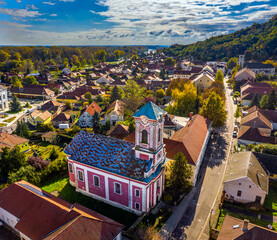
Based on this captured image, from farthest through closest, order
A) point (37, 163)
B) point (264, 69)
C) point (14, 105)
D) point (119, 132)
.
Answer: point (264, 69), point (14, 105), point (119, 132), point (37, 163)

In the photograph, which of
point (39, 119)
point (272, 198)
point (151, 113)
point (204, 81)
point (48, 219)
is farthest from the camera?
point (204, 81)

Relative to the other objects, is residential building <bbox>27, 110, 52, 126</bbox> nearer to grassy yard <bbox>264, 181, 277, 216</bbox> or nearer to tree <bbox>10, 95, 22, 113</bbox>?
tree <bbox>10, 95, 22, 113</bbox>

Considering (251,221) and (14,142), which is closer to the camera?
(251,221)

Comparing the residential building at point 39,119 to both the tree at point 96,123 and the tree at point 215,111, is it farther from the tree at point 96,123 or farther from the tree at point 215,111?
the tree at point 215,111

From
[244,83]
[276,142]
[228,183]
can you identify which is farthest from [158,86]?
[228,183]

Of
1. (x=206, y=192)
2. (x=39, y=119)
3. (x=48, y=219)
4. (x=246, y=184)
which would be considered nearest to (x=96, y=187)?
(x=48, y=219)

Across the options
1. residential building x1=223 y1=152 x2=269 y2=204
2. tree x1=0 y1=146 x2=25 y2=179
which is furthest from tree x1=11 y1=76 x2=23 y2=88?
residential building x1=223 y1=152 x2=269 y2=204

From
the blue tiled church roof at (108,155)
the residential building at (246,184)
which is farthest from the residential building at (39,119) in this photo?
the residential building at (246,184)

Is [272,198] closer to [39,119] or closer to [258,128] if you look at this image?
[258,128]
